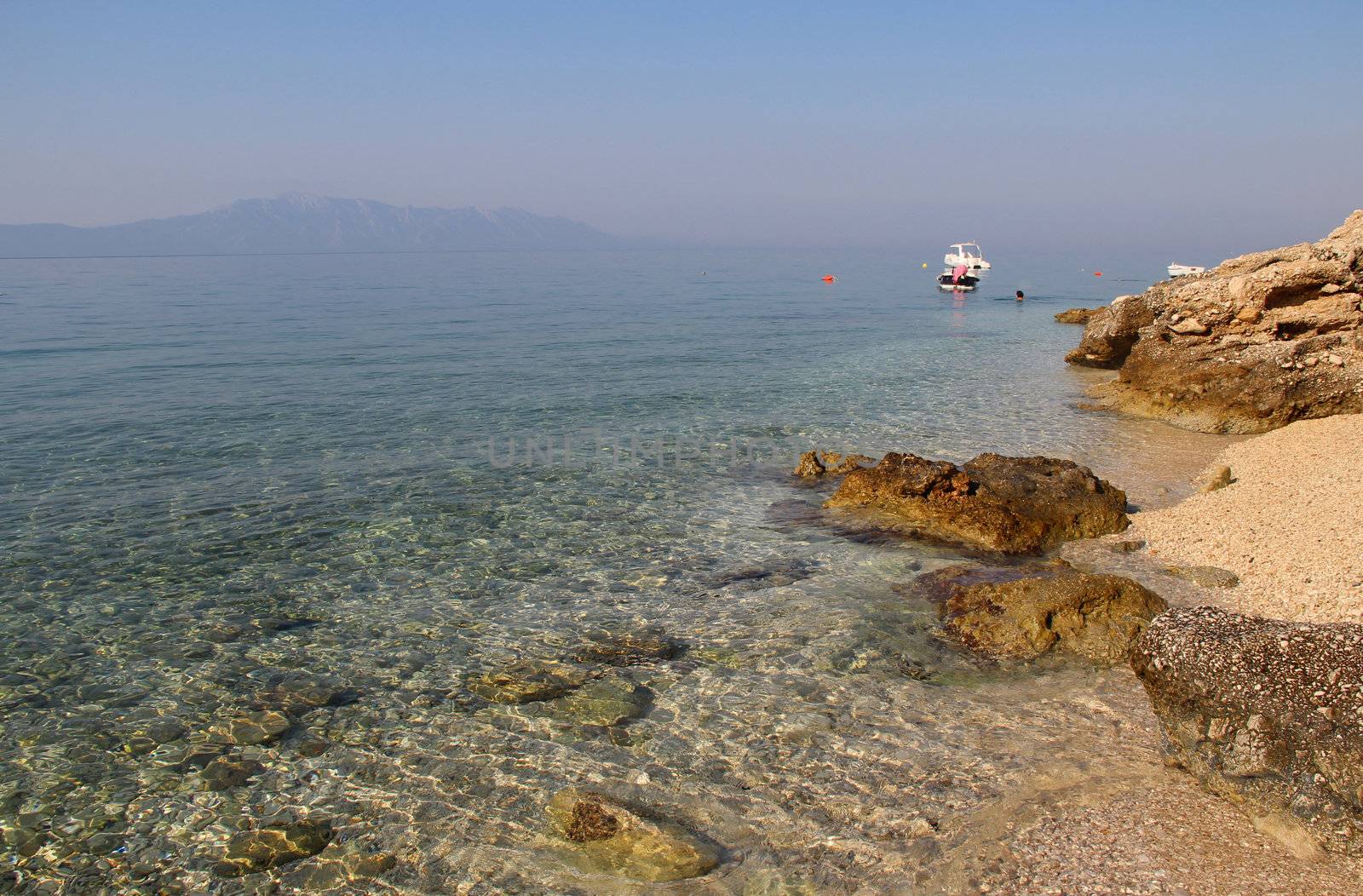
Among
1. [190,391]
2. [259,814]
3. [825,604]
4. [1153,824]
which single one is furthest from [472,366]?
[1153,824]

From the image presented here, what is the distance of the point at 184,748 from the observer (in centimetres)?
690

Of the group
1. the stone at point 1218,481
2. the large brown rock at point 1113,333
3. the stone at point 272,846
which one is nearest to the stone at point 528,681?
the stone at point 272,846

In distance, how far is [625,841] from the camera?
574cm

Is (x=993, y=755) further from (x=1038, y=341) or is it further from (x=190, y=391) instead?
(x=1038, y=341)

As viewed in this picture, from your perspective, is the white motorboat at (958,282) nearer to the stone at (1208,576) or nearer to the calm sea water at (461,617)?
the calm sea water at (461,617)

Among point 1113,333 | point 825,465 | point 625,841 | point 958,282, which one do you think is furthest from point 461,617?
point 958,282

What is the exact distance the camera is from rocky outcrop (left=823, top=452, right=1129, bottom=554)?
11.4m

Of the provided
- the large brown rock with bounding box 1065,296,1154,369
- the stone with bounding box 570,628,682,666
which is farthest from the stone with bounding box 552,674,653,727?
the large brown rock with bounding box 1065,296,1154,369

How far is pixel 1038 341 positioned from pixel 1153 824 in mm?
34176

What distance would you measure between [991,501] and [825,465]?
13.8ft

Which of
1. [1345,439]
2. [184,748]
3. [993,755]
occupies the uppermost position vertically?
[1345,439]

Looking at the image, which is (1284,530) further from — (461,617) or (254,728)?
(254,728)

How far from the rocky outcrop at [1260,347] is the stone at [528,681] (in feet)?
50.2

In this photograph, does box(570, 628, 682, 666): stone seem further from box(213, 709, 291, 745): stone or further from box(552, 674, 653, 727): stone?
box(213, 709, 291, 745): stone
